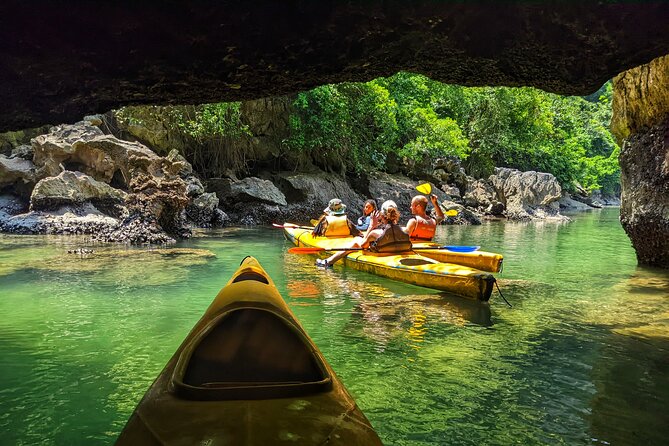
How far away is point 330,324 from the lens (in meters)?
5.71

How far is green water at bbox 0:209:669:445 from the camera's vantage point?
343 centimetres

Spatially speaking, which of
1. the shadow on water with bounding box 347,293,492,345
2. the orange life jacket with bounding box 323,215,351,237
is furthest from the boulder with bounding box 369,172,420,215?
the shadow on water with bounding box 347,293,492,345

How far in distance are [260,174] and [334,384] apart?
60.1 feet

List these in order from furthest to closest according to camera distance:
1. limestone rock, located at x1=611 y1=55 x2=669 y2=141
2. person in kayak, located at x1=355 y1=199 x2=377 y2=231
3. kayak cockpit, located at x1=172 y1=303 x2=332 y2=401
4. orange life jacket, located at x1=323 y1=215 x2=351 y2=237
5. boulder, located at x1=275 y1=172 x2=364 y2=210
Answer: boulder, located at x1=275 y1=172 x2=364 y2=210 < person in kayak, located at x1=355 y1=199 x2=377 y2=231 < orange life jacket, located at x1=323 y1=215 x2=351 y2=237 < limestone rock, located at x1=611 y1=55 x2=669 y2=141 < kayak cockpit, located at x1=172 y1=303 x2=332 y2=401

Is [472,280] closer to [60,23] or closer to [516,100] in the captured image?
[60,23]

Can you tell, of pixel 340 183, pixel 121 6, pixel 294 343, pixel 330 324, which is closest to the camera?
pixel 121 6

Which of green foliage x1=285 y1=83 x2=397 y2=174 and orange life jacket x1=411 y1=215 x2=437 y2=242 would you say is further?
green foliage x1=285 y1=83 x2=397 y2=174

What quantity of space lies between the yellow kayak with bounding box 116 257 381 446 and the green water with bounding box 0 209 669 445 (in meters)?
1.00

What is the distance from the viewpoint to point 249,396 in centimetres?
235

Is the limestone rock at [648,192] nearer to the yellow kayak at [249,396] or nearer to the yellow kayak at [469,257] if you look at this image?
the yellow kayak at [469,257]

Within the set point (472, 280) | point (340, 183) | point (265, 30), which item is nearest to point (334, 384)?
point (265, 30)

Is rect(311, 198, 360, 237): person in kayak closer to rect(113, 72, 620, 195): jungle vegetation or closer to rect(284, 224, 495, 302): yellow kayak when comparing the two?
rect(284, 224, 495, 302): yellow kayak

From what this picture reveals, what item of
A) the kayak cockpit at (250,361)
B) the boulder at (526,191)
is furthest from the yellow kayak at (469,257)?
the boulder at (526,191)

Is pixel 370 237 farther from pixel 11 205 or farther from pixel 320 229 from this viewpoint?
pixel 11 205
